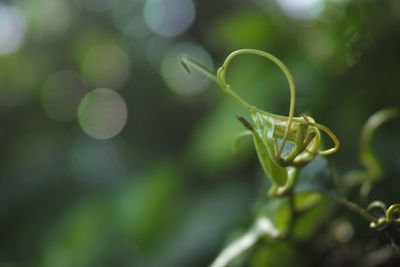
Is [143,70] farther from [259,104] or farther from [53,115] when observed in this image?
[259,104]

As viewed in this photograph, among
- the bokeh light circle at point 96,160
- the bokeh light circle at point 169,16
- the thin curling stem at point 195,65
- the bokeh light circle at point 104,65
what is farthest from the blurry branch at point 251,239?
the bokeh light circle at point 104,65

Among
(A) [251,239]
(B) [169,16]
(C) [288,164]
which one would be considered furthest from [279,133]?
(B) [169,16]

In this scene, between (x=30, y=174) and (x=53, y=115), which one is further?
(x=53, y=115)

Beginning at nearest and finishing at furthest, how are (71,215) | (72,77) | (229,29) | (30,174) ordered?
1. (229,29)
2. (71,215)
3. (30,174)
4. (72,77)

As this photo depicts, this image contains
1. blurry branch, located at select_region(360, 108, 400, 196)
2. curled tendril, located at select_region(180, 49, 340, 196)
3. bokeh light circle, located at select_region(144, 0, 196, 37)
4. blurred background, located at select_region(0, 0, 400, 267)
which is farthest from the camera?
bokeh light circle, located at select_region(144, 0, 196, 37)

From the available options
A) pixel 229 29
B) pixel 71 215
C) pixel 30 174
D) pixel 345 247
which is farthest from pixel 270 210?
pixel 30 174

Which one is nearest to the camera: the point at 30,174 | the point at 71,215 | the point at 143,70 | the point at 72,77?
the point at 71,215

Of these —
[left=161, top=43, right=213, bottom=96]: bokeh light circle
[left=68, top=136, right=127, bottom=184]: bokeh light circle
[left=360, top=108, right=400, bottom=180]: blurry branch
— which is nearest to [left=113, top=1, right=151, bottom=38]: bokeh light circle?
[left=161, top=43, right=213, bottom=96]: bokeh light circle

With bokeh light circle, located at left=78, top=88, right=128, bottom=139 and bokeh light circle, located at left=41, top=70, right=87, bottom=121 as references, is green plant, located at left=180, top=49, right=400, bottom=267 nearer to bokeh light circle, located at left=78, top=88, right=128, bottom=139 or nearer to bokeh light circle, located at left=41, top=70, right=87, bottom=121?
bokeh light circle, located at left=78, top=88, right=128, bottom=139
